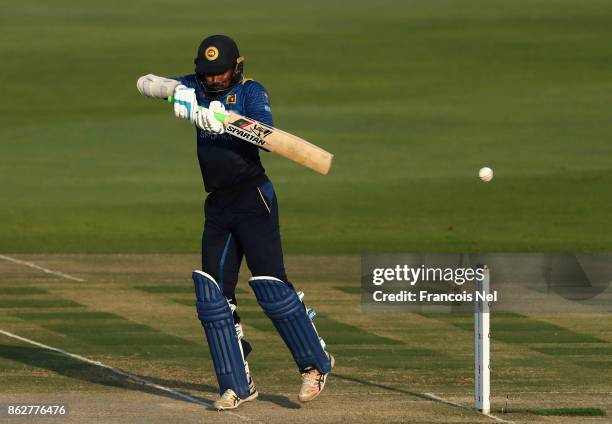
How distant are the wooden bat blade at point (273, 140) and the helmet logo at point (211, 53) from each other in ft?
1.28

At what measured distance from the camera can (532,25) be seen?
54719 mm

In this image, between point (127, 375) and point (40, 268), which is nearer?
point (127, 375)

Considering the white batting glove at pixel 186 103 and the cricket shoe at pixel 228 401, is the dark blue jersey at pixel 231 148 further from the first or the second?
the cricket shoe at pixel 228 401

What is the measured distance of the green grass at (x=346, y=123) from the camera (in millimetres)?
24219

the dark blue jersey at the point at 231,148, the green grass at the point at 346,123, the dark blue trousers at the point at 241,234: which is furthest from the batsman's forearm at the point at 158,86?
the green grass at the point at 346,123

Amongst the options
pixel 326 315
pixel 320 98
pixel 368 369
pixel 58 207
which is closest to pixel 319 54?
pixel 320 98

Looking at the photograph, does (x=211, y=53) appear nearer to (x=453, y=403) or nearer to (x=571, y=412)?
(x=453, y=403)

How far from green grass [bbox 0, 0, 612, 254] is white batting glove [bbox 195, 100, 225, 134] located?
1125 cm

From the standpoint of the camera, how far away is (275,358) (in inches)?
493

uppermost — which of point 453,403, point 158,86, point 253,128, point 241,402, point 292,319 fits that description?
point 158,86

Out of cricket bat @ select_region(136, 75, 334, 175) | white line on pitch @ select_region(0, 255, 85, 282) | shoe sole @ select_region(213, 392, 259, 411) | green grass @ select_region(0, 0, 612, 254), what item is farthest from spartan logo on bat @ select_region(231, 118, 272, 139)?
green grass @ select_region(0, 0, 612, 254)

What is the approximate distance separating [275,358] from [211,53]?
10.7 feet

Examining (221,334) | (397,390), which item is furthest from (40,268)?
(221,334)

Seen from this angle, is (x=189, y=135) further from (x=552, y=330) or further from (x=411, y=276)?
(x=411, y=276)
